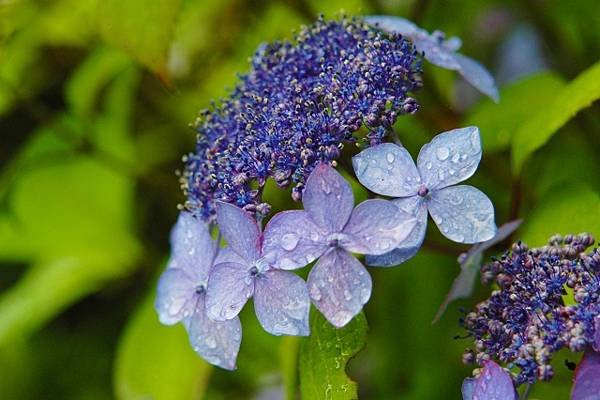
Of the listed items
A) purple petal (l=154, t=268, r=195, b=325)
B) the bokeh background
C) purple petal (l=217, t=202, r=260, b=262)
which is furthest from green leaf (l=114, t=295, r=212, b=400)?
purple petal (l=217, t=202, r=260, b=262)

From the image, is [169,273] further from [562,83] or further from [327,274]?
[562,83]

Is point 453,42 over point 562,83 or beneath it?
over

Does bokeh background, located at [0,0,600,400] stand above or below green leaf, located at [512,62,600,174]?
below

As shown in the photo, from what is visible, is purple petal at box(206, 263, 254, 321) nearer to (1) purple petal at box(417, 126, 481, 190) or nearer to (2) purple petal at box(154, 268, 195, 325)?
(2) purple petal at box(154, 268, 195, 325)

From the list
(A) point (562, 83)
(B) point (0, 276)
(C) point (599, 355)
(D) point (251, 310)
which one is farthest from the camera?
(B) point (0, 276)

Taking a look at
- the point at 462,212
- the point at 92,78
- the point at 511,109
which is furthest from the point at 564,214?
the point at 92,78

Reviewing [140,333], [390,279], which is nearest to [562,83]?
[390,279]

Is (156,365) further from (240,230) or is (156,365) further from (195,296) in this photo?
(240,230)
